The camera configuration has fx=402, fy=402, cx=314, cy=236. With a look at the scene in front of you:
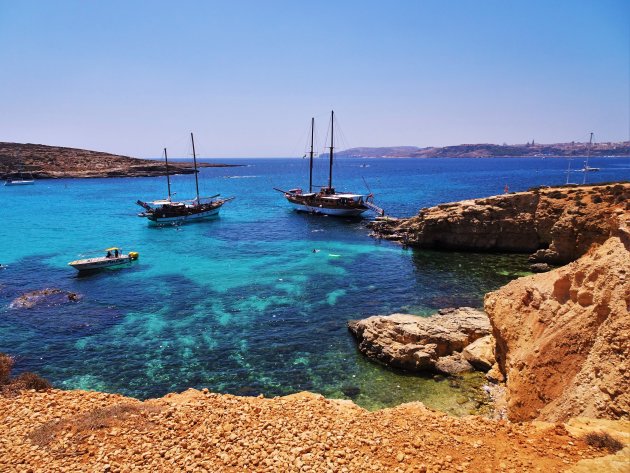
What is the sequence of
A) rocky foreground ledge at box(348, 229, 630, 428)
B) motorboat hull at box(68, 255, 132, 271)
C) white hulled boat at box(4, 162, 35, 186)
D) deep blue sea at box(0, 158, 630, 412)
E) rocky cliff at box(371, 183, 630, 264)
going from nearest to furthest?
rocky foreground ledge at box(348, 229, 630, 428) → deep blue sea at box(0, 158, 630, 412) → rocky cliff at box(371, 183, 630, 264) → motorboat hull at box(68, 255, 132, 271) → white hulled boat at box(4, 162, 35, 186)

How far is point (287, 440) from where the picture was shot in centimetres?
961

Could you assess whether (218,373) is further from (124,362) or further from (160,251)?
(160,251)

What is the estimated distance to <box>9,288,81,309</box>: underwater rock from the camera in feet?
96.4

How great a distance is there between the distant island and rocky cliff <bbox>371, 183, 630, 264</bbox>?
492ft

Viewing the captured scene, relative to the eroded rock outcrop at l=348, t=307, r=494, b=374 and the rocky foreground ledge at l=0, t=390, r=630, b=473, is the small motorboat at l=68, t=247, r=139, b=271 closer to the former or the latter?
the eroded rock outcrop at l=348, t=307, r=494, b=374

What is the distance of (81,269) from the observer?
37.7 metres

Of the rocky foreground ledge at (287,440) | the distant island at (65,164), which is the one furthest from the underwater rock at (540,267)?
A: the distant island at (65,164)

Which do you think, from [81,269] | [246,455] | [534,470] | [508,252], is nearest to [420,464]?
[534,470]

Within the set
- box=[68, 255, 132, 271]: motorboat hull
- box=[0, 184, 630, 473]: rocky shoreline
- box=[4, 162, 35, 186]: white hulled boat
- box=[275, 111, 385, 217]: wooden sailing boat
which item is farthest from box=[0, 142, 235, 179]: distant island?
box=[0, 184, 630, 473]: rocky shoreline

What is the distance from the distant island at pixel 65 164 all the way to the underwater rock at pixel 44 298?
142m

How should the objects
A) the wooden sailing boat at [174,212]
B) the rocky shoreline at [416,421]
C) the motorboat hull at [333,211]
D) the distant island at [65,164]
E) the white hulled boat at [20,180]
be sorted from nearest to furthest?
the rocky shoreline at [416,421]
the wooden sailing boat at [174,212]
the motorboat hull at [333,211]
the white hulled boat at [20,180]
the distant island at [65,164]

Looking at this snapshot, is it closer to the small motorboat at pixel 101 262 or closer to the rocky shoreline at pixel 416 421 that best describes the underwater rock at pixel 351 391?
the rocky shoreline at pixel 416 421

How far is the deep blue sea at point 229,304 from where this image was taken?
19.8m

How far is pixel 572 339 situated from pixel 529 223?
34189 millimetres
